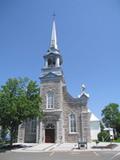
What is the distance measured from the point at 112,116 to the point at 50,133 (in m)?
33.5

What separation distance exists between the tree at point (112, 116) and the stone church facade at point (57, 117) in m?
28.9

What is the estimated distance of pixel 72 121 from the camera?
35406mm

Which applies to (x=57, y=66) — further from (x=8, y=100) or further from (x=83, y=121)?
(x=8, y=100)

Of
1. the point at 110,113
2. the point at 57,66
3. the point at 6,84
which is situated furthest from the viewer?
the point at 110,113

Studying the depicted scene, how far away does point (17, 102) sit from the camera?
26.2 m

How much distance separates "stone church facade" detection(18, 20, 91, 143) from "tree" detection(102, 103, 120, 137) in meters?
28.9

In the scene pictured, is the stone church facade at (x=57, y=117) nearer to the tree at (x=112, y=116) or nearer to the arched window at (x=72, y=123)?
the arched window at (x=72, y=123)

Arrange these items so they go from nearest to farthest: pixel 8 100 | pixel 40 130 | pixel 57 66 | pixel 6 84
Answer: pixel 8 100
pixel 6 84
pixel 40 130
pixel 57 66

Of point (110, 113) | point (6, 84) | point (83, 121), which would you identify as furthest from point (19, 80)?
point (110, 113)

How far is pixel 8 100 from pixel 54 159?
11456mm

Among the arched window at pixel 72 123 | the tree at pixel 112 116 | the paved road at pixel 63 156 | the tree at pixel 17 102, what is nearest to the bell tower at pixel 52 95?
the arched window at pixel 72 123

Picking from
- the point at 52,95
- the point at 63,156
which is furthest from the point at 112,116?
the point at 63,156

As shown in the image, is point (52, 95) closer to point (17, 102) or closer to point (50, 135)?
point (50, 135)

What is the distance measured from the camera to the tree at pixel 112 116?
61.7 metres
